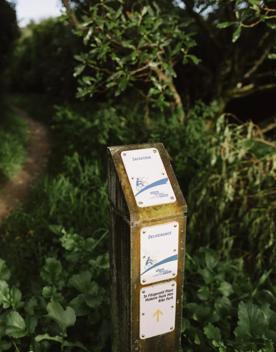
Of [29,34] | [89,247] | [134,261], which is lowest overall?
[89,247]

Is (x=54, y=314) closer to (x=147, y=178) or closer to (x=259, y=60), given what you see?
(x=147, y=178)

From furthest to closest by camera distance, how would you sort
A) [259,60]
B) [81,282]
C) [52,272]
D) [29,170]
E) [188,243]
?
[29,170] → [259,60] → [188,243] → [52,272] → [81,282]

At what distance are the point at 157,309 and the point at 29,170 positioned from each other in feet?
14.4

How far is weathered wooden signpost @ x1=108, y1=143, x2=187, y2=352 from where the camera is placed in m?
1.79

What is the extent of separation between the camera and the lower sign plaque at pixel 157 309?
1928 mm

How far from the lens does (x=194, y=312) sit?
264 cm

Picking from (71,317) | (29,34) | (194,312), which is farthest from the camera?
(29,34)

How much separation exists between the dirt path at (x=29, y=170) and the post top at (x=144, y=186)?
306 cm

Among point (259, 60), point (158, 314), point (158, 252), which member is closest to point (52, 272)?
point (158, 314)

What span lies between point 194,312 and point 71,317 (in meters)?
0.80

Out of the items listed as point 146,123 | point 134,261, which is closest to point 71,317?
point 134,261

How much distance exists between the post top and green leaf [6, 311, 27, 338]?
3.21 feet

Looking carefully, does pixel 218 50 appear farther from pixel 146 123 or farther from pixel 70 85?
pixel 70 85

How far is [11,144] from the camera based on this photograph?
20.9ft
